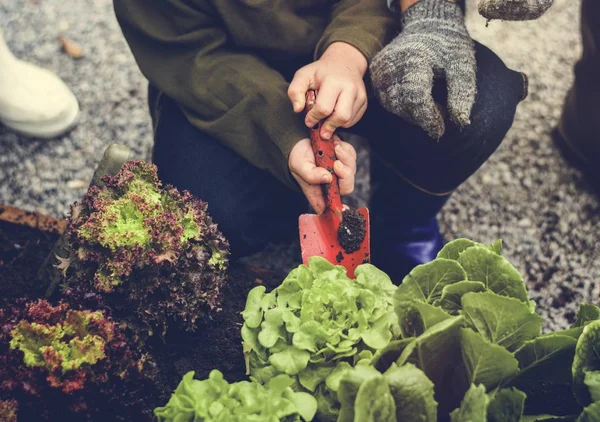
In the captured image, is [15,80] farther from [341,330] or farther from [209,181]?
[341,330]

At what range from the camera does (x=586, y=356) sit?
3.27ft

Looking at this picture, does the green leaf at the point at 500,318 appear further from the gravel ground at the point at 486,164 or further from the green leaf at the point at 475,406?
the gravel ground at the point at 486,164

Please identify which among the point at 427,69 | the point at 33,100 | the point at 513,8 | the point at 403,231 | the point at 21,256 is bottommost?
the point at 21,256

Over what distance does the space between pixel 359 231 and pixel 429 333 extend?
0.53 metres

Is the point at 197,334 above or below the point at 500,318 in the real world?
below

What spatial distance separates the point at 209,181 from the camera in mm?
1689

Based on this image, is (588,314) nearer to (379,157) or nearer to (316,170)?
(316,170)

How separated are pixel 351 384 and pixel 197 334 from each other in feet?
1.88

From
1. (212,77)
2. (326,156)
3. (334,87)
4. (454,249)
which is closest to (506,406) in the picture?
(454,249)

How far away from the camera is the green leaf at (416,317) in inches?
39.4

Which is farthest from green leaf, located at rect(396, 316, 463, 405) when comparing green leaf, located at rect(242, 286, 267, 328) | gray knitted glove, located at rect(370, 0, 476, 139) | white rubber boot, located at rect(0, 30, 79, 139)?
white rubber boot, located at rect(0, 30, 79, 139)

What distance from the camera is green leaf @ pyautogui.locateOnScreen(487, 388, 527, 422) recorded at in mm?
970

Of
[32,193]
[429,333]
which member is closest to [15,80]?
[32,193]

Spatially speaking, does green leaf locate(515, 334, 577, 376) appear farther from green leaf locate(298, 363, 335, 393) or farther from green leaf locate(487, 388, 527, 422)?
green leaf locate(298, 363, 335, 393)
